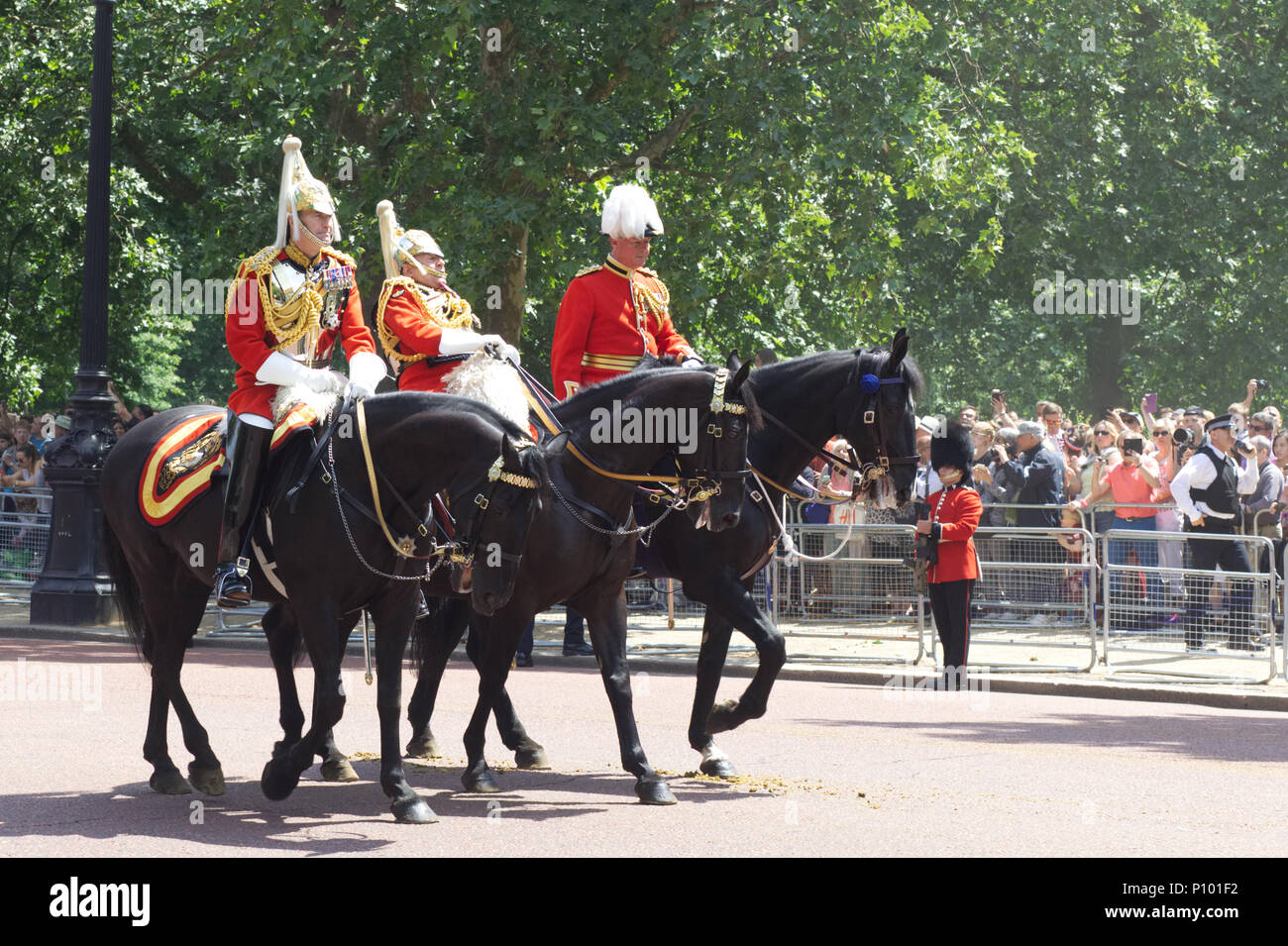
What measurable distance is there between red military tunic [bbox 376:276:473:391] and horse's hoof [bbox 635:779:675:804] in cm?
244

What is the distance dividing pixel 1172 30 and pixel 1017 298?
20.2 feet

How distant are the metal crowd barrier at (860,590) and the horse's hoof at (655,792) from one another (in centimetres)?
771

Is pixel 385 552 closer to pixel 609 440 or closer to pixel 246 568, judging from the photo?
pixel 246 568

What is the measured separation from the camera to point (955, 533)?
13.5m

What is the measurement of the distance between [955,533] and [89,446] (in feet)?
29.5

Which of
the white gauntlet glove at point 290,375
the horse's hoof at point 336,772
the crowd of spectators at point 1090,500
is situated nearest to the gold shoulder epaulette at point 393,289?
the white gauntlet glove at point 290,375

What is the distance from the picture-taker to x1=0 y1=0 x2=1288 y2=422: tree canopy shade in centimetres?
1855

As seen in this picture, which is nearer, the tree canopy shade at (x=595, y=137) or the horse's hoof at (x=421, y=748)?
the horse's hoof at (x=421, y=748)

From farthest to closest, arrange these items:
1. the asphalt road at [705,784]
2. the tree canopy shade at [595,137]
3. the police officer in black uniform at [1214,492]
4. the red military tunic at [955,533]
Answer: the tree canopy shade at [595,137] → the police officer in black uniform at [1214,492] → the red military tunic at [955,533] → the asphalt road at [705,784]

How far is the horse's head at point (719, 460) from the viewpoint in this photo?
321 inches

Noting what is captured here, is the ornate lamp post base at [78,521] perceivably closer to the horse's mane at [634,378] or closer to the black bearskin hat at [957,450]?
the black bearskin hat at [957,450]

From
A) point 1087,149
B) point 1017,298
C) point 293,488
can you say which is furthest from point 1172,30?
point 293,488

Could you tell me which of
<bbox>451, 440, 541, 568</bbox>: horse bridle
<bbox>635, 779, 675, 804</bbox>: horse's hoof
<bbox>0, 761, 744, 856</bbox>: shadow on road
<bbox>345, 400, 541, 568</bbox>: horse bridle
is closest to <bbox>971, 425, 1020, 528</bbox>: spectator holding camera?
<bbox>0, 761, 744, 856</bbox>: shadow on road

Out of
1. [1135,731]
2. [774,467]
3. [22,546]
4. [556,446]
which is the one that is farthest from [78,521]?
[1135,731]
